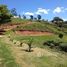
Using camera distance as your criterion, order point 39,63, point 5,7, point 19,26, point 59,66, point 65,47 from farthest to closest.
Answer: point 19,26, point 5,7, point 65,47, point 39,63, point 59,66

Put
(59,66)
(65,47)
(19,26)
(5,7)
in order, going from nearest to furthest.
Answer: (59,66)
(65,47)
(5,7)
(19,26)

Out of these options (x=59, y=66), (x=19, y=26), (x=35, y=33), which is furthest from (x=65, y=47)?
(x=19, y=26)

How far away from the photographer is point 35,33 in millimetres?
65562

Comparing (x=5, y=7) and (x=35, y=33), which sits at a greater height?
(x=5, y=7)

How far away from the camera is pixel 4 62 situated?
67.3ft

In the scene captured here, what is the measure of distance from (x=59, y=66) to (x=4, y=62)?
460 cm

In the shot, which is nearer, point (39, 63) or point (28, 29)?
point (39, 63)

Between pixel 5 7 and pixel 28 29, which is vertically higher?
pixel 5 7

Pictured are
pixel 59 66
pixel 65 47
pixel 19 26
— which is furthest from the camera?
pixel 19 26

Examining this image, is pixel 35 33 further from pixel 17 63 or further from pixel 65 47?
pixel 17 63

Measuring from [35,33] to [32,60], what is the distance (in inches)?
1737

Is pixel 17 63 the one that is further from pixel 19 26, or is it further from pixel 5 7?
pixel 19 26

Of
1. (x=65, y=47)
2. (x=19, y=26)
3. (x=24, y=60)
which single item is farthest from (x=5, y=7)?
(x=24, y=60)

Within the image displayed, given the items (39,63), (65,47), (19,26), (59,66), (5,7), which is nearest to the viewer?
(59,66)
